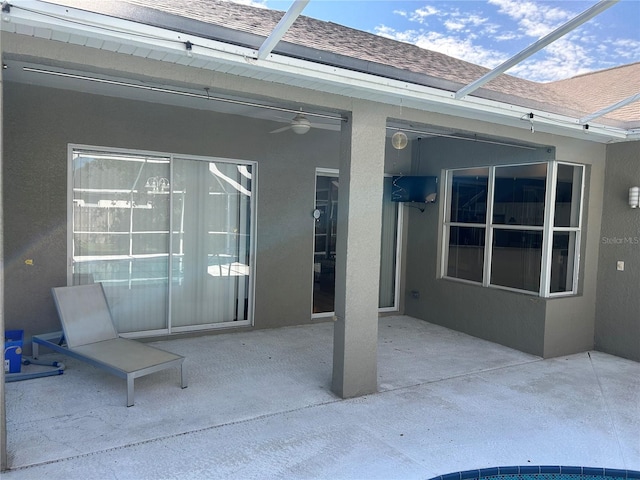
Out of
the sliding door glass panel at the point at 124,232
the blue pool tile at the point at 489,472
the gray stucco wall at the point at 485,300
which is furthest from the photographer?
the gray stucco wall at the point at 485,300

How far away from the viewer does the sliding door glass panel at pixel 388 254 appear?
9547mm

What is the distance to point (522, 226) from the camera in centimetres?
760

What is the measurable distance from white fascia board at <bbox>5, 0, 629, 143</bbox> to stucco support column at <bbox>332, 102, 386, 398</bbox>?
435 mm

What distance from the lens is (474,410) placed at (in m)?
5.03

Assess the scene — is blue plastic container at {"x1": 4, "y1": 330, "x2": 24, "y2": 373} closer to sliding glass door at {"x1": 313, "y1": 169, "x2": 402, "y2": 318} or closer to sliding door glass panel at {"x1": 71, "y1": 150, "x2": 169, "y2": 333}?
sliding door glass panel at {"x1": 71, "y1": 150, "x2": 169, "y2": 333}

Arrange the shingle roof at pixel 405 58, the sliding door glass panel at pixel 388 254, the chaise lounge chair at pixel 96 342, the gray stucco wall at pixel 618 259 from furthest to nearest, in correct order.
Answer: the sliding door glass panel at pixel 388 254
the gray stucco wall at pixel 618 259
the chaise lounge chair at pixel 96 342
the shingle roof at pixel 405 58

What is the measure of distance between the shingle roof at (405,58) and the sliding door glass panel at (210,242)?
2.80 m

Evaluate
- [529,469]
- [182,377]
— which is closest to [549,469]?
[529,469]

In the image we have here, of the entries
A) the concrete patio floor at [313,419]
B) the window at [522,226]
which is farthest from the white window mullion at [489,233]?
the concrete patio floor at [313,419]

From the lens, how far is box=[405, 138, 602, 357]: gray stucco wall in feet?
23.6

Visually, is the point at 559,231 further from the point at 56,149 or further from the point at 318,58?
the point at 56,149

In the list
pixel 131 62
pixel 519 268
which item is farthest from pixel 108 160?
pixel 519 268

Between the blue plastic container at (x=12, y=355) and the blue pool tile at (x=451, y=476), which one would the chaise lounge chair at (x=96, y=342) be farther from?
the blue pool tile at (x=451, y=476)

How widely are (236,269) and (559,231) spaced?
5.16 metres
